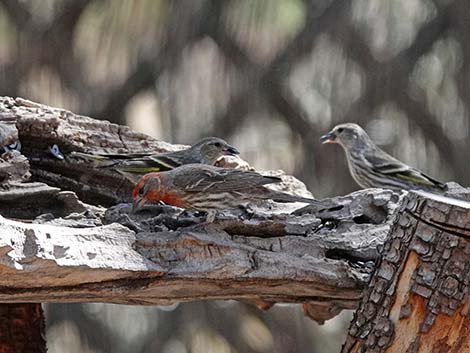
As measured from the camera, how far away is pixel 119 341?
542 centimetres

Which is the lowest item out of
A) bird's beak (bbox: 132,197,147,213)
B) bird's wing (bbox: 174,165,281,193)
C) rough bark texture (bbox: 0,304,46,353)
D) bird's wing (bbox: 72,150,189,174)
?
rough bark texture (bbox: 0,304,46,353)

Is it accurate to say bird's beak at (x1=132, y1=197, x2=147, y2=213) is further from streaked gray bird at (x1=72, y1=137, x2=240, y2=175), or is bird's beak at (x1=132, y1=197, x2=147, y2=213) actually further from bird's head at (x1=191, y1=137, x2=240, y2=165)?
bird's head at (x1=191, y1=137, x2=240, y2=165)

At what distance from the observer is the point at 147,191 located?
3314 millimetres

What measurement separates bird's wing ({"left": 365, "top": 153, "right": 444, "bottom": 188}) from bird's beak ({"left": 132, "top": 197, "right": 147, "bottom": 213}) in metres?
1.46

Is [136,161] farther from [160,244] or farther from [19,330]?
[160,244]

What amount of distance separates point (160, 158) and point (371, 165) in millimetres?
1211

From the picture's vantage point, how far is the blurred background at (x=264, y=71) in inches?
201

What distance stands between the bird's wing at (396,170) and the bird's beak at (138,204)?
1.46 metres

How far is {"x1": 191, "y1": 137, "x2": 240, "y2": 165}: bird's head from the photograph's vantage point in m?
3.91

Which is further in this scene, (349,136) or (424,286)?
(349,136)

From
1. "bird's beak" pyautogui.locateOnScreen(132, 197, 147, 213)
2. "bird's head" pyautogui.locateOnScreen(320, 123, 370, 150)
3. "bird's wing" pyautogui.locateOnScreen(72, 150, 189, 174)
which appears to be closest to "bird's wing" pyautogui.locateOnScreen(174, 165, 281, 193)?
"bird's beak" pyautogui.locateOnScreen(132, 197, 147, 213)

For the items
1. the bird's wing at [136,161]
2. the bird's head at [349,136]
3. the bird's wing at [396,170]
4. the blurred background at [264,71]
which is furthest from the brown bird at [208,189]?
the blurred background at [264,71]

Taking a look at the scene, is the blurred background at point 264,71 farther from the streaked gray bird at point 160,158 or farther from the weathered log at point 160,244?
the weathered log at point 160,244

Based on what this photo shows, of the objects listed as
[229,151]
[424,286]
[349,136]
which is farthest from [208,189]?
[349,136]
